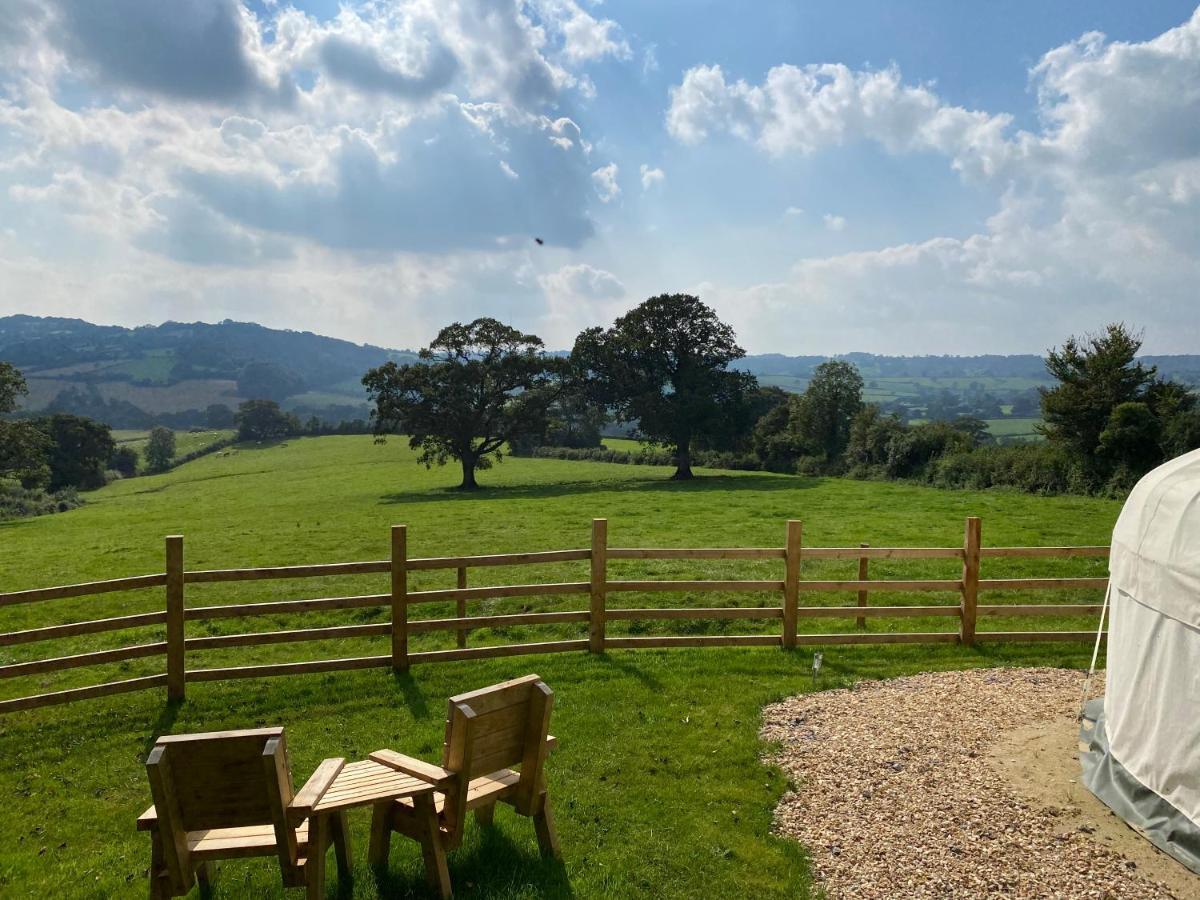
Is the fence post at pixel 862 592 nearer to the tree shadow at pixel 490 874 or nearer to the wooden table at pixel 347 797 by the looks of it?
the tree shadow at pixel 490 874

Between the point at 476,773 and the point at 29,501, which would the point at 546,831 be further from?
the point at 29,501

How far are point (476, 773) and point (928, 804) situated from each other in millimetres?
3548

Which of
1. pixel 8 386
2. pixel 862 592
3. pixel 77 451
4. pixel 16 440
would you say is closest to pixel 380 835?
pixel 862 592

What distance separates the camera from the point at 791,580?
9.77 meters

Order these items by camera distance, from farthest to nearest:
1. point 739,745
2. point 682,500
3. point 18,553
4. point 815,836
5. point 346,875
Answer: point 682,500
point 18,553
point 739,745
point 815,836
point 346,875

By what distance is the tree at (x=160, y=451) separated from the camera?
233 feet

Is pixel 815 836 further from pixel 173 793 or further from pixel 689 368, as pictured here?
pixel 689 368

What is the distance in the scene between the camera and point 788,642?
10.0 metres

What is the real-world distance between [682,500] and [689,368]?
13.6m

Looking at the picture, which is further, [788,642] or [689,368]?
[689,368]

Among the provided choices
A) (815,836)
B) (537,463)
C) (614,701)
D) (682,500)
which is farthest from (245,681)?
(537,463)

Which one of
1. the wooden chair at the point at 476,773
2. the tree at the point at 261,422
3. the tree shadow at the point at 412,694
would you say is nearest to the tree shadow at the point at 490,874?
the wooden chair at the point at 476,773

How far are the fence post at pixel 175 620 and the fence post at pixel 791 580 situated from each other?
21.7 ft

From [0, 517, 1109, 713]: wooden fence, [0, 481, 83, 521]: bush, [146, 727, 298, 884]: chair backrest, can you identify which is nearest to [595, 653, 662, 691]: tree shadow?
[0, 517, 1109, 713]: wooden fence
